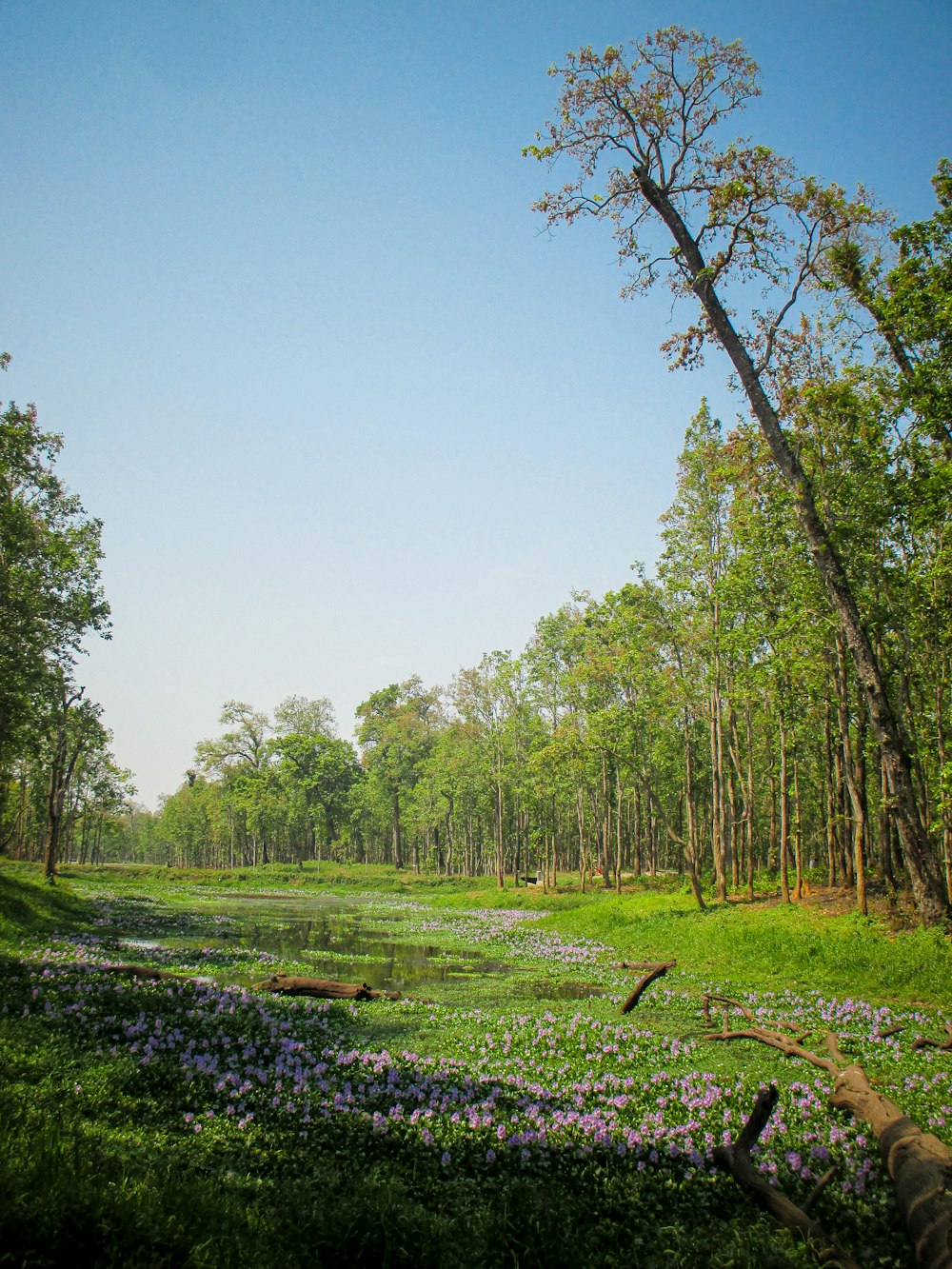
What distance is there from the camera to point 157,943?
64.1ft

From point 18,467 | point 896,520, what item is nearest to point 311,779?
point 18,467

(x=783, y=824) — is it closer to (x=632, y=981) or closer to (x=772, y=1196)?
(x=632, y=981)

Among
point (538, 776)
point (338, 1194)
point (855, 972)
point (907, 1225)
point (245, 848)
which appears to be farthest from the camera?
point (245, 848)

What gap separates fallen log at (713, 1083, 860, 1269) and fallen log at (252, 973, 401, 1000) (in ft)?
28.7

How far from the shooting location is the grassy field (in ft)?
13.4

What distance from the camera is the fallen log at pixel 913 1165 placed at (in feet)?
13.3

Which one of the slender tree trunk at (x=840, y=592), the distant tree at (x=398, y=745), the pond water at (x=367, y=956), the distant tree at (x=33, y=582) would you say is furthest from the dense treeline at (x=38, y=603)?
the distant tree at (x=398, y=745)

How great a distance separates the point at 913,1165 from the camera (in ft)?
15.8

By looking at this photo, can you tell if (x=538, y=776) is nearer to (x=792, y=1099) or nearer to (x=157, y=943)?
(x=157, y=943)

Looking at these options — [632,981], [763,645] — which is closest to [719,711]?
[763,645]

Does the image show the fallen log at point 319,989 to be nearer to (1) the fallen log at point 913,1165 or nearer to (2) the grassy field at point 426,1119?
(2) the grassy field at point 426,1119

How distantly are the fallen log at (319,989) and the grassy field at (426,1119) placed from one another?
0.76 metres

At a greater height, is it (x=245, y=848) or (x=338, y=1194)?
(x=338, y=1194)

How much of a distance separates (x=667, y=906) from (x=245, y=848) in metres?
85.7
